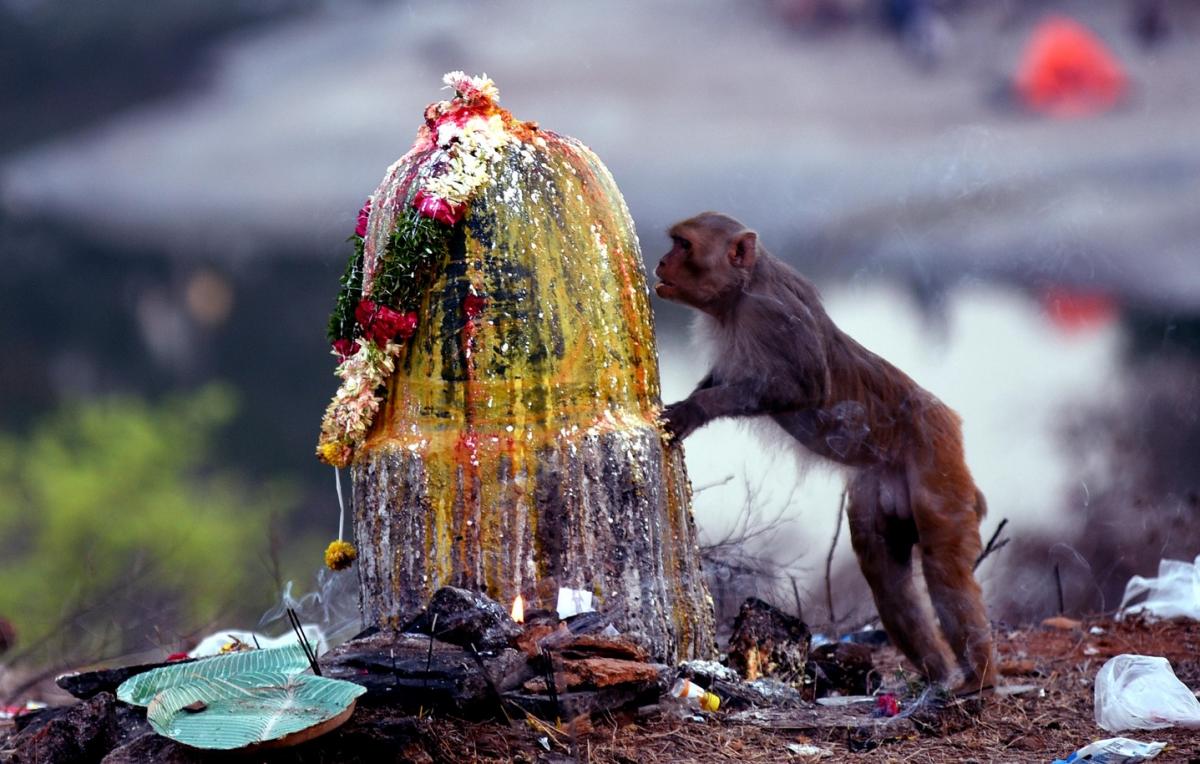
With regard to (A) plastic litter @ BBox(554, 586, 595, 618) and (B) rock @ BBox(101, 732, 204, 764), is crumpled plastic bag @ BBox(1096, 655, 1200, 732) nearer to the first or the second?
(A) plastic litter @ BBox(554, 586, 595, 618)

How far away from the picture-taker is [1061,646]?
7.09m

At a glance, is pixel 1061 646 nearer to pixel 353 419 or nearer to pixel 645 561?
pixel 645 561

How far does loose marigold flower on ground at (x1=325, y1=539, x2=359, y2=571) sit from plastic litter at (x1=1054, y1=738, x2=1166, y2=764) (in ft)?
9.48

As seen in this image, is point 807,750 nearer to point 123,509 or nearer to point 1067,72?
point 1067,72

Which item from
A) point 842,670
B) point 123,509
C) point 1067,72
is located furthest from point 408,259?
point 123,509

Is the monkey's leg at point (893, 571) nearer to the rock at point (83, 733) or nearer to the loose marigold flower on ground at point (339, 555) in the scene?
the loose marigold flower on ground at point (339, 555)

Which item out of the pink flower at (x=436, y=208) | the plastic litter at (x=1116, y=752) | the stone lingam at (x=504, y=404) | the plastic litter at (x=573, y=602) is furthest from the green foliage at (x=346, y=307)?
the plastic litter at (x=1116, y=752)

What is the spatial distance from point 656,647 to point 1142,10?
6576 mm

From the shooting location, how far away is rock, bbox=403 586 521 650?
14.2 feet

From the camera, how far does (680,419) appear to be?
5.27 meters

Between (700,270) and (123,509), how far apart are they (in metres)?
7.79

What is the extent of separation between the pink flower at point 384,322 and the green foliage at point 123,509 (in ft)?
20.5

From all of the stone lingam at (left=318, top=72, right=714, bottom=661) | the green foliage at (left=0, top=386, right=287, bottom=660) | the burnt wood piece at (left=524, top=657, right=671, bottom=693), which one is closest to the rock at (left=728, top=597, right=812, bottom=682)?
the stone lingam at (left=318, top=72, right=714, bottom=661)

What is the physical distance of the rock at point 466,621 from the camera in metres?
4.32
